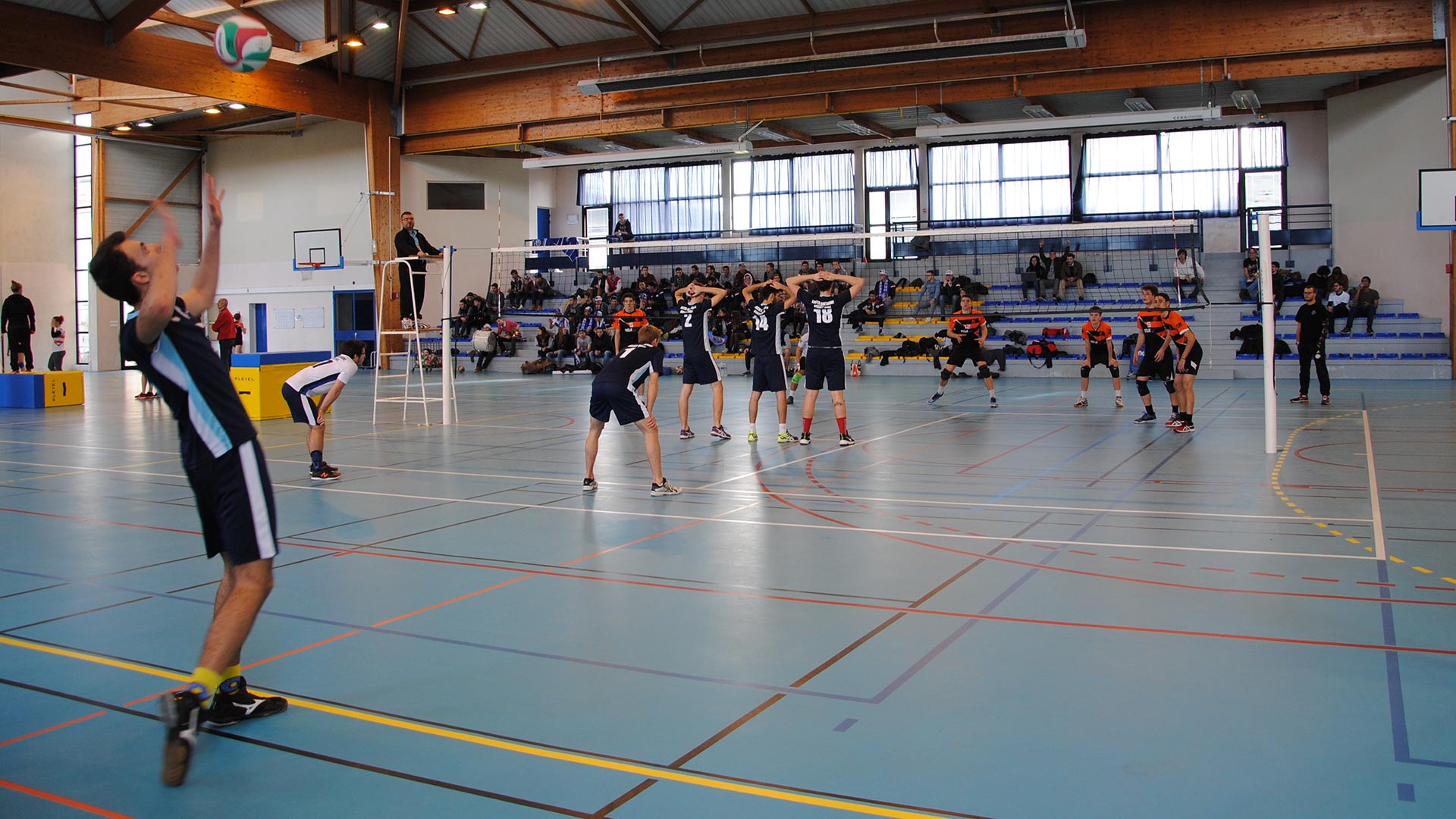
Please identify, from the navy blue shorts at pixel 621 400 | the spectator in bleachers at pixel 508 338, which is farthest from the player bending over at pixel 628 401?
the spectator in bleachers at pixel 508 338

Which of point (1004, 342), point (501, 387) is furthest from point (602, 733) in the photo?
point (1004, 342)

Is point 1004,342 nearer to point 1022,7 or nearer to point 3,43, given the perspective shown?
point 1022,7

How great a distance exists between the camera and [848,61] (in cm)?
2386

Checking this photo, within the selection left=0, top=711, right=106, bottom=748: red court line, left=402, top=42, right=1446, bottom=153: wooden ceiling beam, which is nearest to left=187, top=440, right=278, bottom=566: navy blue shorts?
left=0, top=711, right=106, bottom=748: red court line

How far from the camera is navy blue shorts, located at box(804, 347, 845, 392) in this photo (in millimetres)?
11477

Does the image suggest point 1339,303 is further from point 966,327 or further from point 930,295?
point 966,327

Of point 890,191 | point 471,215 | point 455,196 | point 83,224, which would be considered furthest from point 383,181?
point 890,191

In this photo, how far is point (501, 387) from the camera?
23.7 metres

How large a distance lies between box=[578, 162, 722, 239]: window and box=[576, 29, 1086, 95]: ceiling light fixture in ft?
27.6

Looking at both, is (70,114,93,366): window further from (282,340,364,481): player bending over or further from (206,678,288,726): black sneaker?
(206,678,288,726): black sneaker

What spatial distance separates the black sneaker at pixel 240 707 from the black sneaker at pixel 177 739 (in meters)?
0.41

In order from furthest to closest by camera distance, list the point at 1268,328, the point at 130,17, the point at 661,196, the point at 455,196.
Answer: the point at 661,196 < the point at 455,196 < the point at 130,17 < the point at 1268,328

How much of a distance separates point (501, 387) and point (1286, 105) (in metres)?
22.0

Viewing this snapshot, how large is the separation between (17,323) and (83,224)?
703 inches
